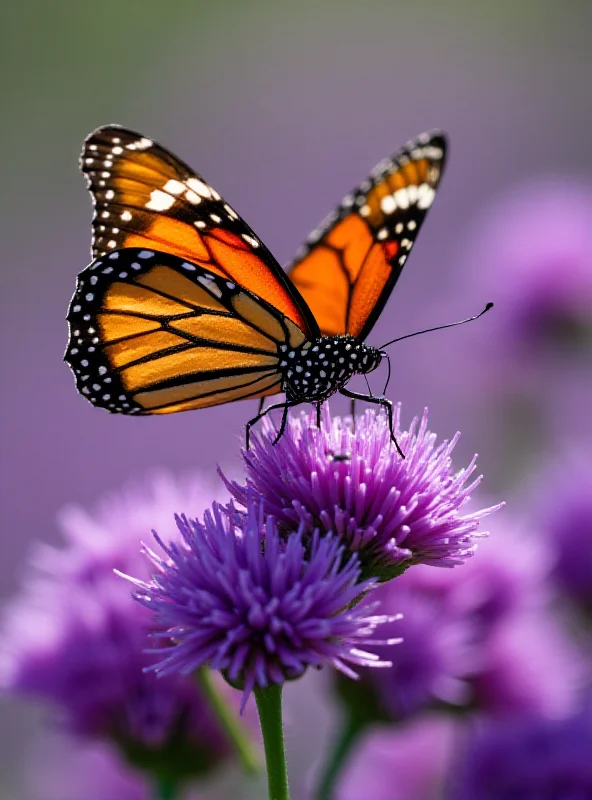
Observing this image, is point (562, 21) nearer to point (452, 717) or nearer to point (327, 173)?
point (327, 173)

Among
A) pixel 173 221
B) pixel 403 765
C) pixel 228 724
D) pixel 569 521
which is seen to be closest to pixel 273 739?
pixel 228 724

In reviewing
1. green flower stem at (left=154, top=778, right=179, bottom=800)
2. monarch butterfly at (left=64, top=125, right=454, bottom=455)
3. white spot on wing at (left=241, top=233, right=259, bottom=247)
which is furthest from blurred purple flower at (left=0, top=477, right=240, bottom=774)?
white spot on wing at (left=241, top=233, right=259, bottom=247)

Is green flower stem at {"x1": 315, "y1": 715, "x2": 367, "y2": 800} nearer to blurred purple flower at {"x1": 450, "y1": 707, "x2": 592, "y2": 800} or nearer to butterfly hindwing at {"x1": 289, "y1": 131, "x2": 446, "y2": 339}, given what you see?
blurred purple flower at {"x1": 450, "y1": 707, "x2": 592, "y2": 800}

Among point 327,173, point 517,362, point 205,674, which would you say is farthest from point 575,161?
point 205,674

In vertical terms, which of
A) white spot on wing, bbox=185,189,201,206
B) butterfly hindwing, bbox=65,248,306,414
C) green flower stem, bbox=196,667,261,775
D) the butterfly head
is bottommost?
green flower stem, bbox=196,667,261,775

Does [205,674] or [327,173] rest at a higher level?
[327,173]

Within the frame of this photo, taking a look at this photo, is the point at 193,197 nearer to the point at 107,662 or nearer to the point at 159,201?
the point at 159,201
